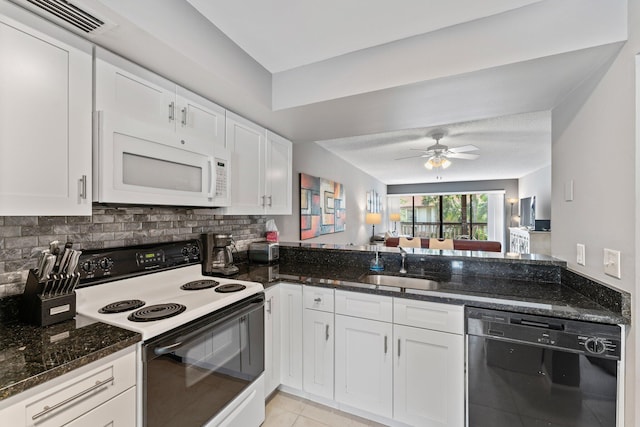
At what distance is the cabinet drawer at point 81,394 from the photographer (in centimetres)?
81

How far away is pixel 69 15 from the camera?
43.3 inches

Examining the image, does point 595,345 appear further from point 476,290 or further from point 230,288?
point 230,288

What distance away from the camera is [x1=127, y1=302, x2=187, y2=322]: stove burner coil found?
3.88ft

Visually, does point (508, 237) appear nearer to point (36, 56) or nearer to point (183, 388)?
point (183, 388)

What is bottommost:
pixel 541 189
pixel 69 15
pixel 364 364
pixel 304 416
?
pixel 304 416

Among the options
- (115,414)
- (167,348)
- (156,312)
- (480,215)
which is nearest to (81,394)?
(115,414)

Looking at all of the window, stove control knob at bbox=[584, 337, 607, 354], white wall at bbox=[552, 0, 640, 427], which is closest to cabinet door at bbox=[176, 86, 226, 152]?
white wall at bbox=[552, 0, 640, 427]

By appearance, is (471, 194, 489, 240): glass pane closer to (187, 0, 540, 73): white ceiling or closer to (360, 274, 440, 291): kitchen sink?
(360, 274, 440, 291): kitchen sink

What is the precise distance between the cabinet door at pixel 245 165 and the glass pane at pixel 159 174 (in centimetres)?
38

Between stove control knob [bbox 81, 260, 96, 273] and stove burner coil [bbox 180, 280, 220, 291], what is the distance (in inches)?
A: 18.2

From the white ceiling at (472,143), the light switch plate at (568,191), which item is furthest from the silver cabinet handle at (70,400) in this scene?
the white ceiling at (472,143)

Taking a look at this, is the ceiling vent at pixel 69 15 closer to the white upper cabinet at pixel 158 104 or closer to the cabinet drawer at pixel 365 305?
the white upper cabinet at pixel 158 104

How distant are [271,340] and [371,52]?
1991 mm

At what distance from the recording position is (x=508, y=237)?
784 cm
